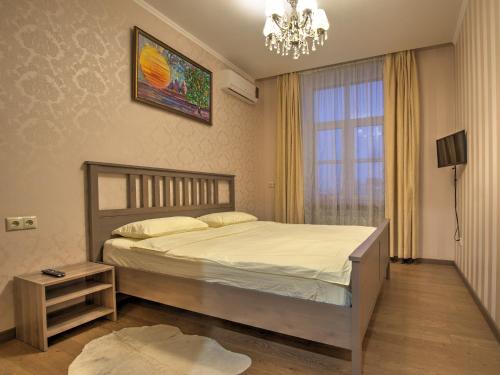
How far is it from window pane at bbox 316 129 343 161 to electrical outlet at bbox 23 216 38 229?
11.7ft

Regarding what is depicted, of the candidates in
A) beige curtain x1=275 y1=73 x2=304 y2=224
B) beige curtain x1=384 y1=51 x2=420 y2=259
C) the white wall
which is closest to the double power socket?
beige curtain x1=275 y1=73 x2=304 y2=224

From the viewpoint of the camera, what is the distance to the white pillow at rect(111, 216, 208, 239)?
2.33 m

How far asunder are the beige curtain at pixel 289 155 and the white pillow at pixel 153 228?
222 centimetres

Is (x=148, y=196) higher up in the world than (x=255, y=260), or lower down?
higher up

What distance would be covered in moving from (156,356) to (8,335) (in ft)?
3.44

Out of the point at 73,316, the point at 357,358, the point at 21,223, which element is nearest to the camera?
the point at 357,358

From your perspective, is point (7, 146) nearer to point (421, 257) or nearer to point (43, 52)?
point (43, 52)

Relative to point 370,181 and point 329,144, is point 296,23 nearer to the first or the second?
point 329,144

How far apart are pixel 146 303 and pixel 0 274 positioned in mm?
1075

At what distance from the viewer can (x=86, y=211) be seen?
7.64 ft

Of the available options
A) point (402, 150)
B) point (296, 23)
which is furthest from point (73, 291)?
point (402, 150)

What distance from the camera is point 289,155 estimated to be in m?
4.61

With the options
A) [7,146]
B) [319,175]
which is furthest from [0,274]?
[319,175]

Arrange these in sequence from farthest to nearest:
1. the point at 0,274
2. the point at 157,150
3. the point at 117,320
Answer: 1. the point at 157,150
2. the point at 117,320
3. the point at 0,274
